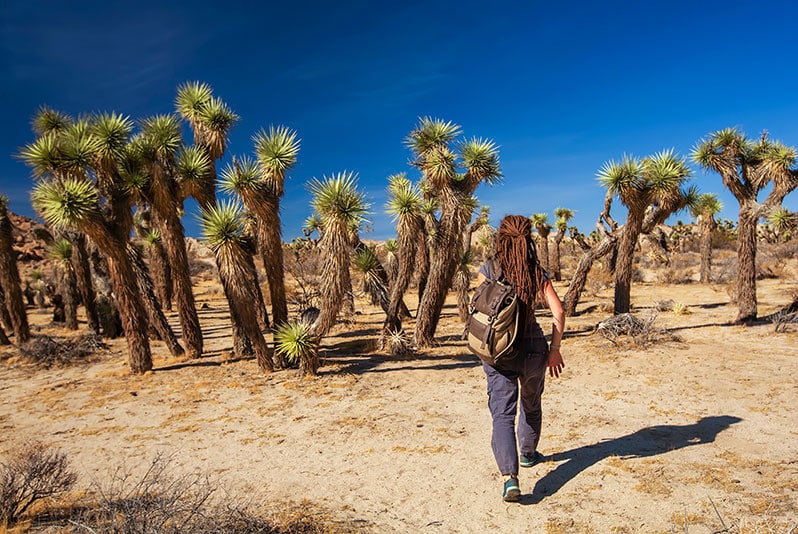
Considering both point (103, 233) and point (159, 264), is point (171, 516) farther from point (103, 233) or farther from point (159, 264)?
point (159, 264)

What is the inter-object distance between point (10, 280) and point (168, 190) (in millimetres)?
6812

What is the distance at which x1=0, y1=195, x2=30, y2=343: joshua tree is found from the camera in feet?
42.3

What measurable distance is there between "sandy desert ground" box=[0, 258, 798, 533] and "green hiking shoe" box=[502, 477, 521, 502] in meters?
0.15

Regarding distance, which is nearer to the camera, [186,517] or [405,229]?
[186,517]

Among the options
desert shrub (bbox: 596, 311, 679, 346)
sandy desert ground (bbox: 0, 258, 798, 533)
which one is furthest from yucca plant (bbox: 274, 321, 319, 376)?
desert shrub (bbox: 596, 311, 679, 346)

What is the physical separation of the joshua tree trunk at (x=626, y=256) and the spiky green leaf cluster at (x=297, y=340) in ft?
26.5

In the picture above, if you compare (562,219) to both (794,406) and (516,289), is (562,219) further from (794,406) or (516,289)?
(516,289)

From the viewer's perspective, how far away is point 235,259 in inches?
349

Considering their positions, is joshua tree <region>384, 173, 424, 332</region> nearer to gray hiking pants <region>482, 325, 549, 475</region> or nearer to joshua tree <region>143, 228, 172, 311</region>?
gray hiking pants <region>482, 325, 549, 475</region>

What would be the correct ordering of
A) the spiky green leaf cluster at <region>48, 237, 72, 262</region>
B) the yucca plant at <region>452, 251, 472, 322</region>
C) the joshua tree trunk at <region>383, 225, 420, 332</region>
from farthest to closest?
1. the spiky green leaf cluster at <region>48, 237, 72, 262</region>
2. the yucca plant at <region>452, 251, 472, 322</region>
3. the joshua tree trunk at <region>383, 225, 420, 332</region>

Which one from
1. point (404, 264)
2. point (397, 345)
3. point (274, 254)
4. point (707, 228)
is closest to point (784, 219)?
point (404, 264)

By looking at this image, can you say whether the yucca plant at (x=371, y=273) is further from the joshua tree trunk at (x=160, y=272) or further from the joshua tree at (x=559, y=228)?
the joshua tree at (x=559, y=228)

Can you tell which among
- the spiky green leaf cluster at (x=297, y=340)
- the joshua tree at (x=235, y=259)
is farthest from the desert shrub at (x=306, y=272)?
the joshua tree at (x=235, y=259)

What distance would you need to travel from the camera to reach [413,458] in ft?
16.9
